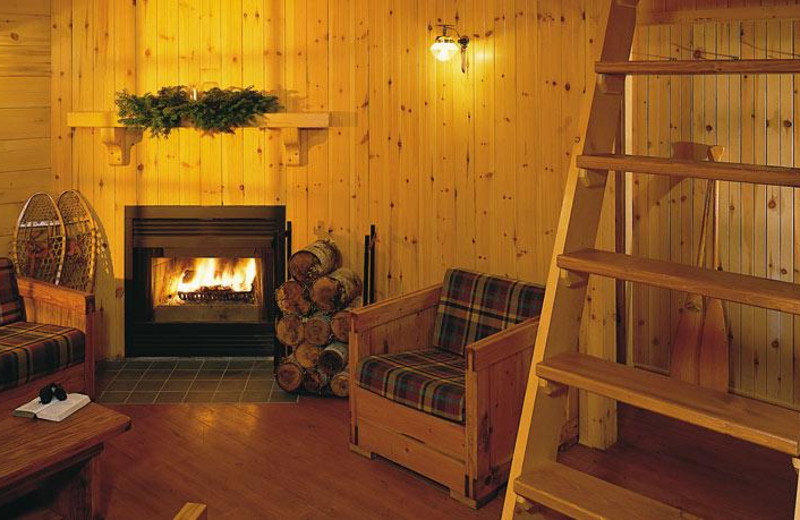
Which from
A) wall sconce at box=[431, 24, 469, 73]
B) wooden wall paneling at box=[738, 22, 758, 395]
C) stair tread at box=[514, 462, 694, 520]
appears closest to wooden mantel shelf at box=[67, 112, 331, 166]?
wall sconce at box=[431, 24, 469, 73]

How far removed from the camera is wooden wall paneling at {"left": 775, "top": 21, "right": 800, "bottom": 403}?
436 cm

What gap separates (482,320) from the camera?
412 cm

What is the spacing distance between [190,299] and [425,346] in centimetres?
191

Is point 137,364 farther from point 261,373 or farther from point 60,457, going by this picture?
point 60,457

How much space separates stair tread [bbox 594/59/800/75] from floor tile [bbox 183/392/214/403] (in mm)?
3162

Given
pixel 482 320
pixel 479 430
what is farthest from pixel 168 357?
pixel 479 430

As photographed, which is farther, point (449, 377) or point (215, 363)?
point (215, 363)

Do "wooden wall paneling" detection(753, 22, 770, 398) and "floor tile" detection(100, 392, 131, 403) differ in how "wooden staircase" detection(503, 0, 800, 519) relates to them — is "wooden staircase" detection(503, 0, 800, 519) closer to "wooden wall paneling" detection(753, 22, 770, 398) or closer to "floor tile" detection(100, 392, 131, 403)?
"wooden wall paneling" detection(753, 22, 770, 398)

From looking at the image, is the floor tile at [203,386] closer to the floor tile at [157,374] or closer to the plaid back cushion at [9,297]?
the floor tile at [157,374]

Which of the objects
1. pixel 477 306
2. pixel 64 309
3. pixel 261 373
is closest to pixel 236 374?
pixel 261 373

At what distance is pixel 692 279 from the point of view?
82.0 inches

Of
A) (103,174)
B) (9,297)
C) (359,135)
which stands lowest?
(9,297)

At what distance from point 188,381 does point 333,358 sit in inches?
38.8

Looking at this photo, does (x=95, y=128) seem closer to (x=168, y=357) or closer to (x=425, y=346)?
(x=168, y=357)
